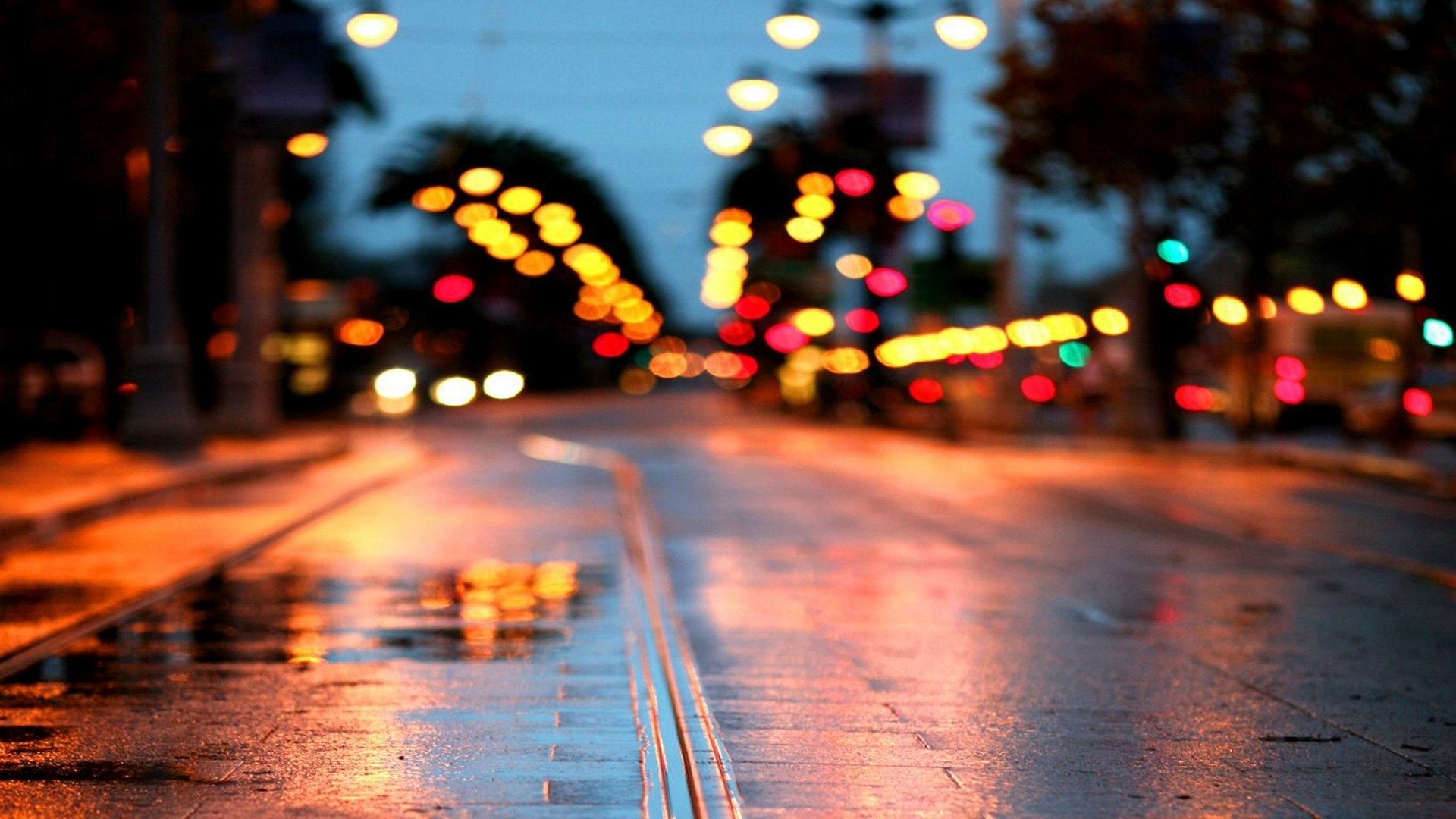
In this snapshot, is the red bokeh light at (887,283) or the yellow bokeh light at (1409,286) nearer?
the yellow bokeh light at (1409,286)

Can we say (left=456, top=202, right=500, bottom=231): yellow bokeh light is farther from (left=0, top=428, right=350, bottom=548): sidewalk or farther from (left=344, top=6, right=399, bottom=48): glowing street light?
(left=344, top=6, right=399, bottom=48): glowing street light

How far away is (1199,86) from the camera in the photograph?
34.3 meters

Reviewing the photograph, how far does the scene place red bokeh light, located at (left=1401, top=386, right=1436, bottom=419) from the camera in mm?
36159

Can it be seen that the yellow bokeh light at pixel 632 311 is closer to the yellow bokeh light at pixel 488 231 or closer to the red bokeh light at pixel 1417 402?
the yellow bokeh light at pixel 488 231

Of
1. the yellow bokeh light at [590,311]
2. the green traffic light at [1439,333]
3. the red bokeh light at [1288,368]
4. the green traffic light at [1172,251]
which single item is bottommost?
the red bokeh light at [1288,368]

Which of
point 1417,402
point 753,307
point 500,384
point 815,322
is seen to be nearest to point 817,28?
point 1417,402

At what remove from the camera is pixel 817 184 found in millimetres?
73688

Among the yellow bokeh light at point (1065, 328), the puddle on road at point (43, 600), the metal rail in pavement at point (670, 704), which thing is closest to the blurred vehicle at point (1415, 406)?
the metal rail in pavement at point (670, 704)

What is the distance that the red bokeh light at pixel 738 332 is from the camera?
466ft

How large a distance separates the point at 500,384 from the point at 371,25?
80.7 m

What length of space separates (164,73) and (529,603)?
17.2 m

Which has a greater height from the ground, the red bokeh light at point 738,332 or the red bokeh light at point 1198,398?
the red bokeh light at point 738,332

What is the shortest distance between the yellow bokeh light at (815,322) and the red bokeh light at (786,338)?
649 millimetres

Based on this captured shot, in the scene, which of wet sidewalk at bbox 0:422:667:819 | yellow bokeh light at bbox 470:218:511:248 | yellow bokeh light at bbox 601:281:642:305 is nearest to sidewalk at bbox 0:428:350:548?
wet sidewalk at bbox 0:422:667:819
